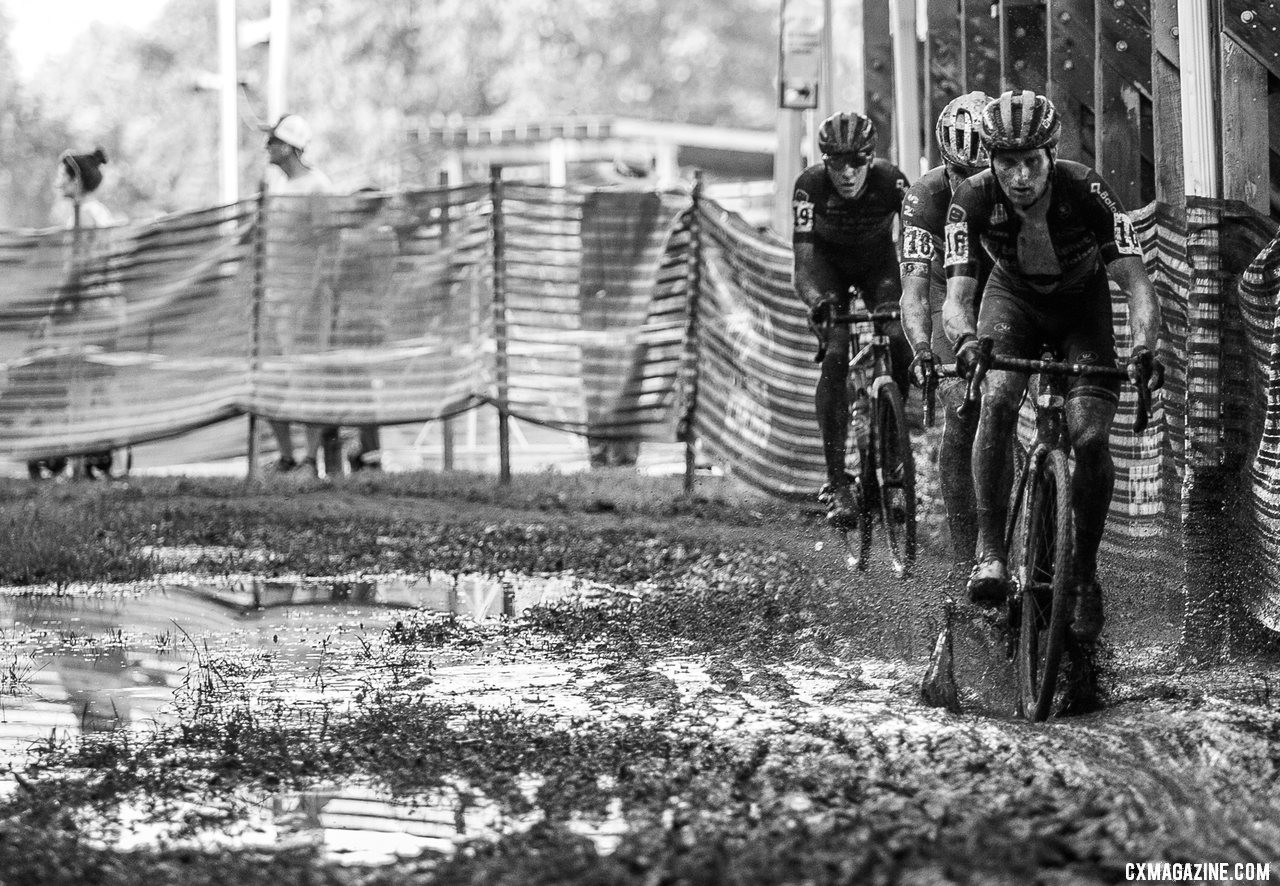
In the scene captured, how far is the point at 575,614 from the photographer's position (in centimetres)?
920

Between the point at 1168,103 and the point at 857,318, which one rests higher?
the point at 1168,103

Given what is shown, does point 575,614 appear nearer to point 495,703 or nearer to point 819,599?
point 819,599

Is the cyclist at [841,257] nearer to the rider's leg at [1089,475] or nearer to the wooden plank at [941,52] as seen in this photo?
the wooden plank at [941,52]

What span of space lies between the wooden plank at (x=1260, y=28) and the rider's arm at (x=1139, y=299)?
1.64 metres

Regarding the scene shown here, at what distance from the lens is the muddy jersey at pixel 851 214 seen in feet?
35.5

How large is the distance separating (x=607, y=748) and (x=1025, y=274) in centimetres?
258

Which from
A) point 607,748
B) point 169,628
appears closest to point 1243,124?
point 607,748

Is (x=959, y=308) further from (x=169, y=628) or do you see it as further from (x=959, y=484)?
(x=169, y=628)

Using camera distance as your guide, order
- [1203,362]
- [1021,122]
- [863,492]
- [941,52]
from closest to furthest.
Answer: [1021,122], [1203,362], [863,492], [941,52]

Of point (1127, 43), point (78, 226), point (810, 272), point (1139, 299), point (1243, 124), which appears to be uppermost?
point (78, 226)

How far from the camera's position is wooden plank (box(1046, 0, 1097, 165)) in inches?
434

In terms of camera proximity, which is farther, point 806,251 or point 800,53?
point 800,53

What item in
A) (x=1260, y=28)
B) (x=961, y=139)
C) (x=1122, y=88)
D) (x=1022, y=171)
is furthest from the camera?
(x=1122, y=88)

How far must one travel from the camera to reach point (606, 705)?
22.5ft
